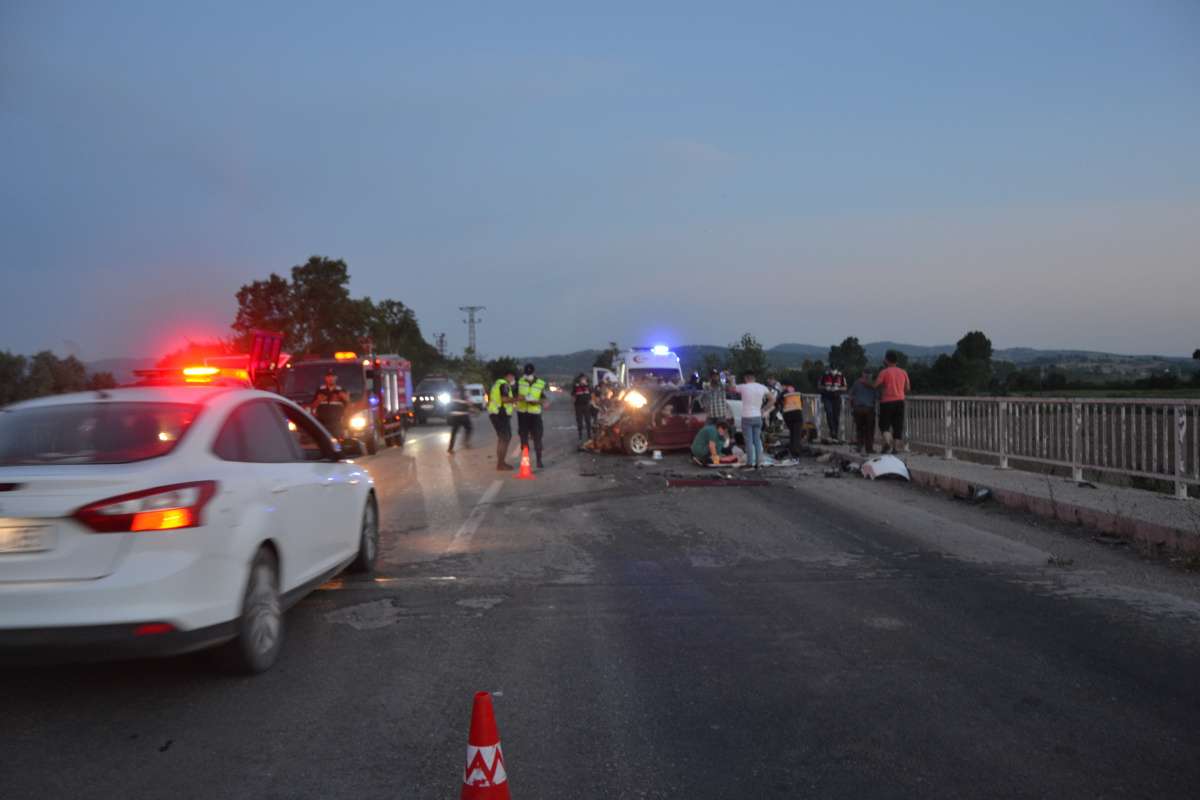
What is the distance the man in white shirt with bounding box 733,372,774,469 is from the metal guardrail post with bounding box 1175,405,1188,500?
687cm

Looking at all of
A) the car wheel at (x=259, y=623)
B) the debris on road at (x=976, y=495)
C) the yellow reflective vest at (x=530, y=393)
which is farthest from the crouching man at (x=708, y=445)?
the car wheel at (x=259, y=623)

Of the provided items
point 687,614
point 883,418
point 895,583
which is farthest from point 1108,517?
point 883,418

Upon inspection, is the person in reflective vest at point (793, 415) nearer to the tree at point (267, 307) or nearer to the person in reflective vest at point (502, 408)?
the person in reflective vest at point (502, 408)

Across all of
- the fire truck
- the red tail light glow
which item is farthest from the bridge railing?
the fire truck

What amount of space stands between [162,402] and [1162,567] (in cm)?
786

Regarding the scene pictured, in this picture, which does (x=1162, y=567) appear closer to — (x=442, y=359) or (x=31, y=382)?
(x=31, y=382)

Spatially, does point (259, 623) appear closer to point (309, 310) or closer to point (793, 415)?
point (793, 415)

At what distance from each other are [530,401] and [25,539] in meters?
13.2

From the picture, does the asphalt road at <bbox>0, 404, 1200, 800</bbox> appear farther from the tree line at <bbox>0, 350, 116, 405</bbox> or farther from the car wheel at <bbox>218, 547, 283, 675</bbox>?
Result: the tree line at <bbox>0, 350, 116, 405</bbox>

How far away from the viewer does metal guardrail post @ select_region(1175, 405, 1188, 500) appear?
1102cm

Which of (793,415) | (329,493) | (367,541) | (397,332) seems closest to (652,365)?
(793,415)

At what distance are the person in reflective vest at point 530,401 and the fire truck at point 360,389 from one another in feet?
13.4

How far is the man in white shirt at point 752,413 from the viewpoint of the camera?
16953 mm

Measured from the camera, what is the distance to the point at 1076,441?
43.5 ft
